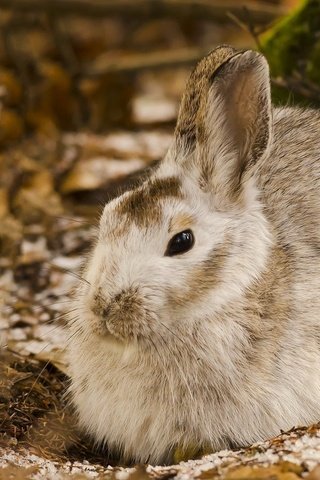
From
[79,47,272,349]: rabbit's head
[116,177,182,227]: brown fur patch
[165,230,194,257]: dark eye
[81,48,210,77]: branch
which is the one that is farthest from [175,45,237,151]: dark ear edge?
[81,48,210,77]: branch

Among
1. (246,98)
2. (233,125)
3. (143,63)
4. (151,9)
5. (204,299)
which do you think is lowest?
(204,299)

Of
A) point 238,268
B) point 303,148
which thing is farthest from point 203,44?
point 238,268

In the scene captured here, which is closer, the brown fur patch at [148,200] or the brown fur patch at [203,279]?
the brown fur patch at [203,279]

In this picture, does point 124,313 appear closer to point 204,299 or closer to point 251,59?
point 204,299

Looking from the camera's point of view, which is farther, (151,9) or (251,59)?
(151,9)

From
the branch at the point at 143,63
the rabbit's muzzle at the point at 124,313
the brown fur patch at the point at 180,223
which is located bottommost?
the rabbit's muzzle at the point at 124,313

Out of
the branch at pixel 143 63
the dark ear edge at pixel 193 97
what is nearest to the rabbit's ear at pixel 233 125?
the dark ear edge at pixel 193 97

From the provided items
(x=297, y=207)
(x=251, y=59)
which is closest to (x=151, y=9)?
(x=297, y=207)

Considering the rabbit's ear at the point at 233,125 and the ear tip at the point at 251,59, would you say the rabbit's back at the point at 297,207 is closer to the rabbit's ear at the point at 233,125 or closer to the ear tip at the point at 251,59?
the rabbit's ear at the point at 233,125
